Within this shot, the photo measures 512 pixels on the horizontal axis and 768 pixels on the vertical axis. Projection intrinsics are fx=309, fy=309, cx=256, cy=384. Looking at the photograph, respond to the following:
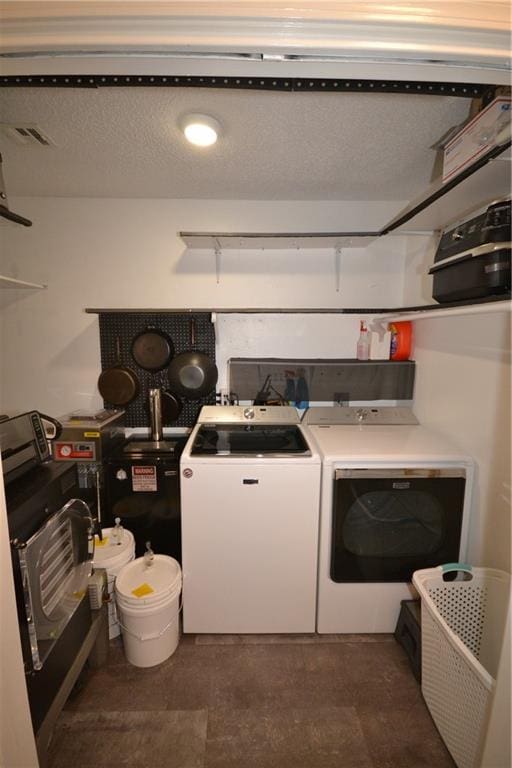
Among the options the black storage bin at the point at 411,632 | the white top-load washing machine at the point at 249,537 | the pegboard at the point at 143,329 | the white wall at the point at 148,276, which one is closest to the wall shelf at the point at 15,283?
the white wall at the point at 148,276

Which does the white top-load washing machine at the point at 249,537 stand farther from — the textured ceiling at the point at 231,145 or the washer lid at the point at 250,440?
the textured ceiling at the point at 231,145

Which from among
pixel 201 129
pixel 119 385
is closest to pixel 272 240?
pixel 201 129

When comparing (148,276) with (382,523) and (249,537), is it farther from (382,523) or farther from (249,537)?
(382,523)

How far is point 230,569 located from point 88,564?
2.22 ft

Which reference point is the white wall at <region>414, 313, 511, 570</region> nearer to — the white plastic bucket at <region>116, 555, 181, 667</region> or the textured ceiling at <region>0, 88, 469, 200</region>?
the textured ceiling at <region>0, 88, 469, 200</region>

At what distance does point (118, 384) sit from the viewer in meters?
2.22

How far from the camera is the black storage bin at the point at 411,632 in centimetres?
147

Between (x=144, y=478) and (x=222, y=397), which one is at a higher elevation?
(x=222, y=397)

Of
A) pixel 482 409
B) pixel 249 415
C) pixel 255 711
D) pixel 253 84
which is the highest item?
pixel 253 84

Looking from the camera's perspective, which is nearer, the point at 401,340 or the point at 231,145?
the point at 231,145

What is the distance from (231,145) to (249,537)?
6.39 feet

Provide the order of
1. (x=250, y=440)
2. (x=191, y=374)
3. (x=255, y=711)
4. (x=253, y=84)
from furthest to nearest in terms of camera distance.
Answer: (x=191, y=374)
(x=250, y=440)
(x=255, y=711)
(x=253, y=84)

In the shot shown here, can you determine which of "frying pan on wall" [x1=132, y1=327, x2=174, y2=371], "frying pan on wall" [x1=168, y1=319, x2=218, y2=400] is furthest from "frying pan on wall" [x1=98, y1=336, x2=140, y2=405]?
"frying pan on wall" [x1=168, y1=319, x2=218, y2=400]

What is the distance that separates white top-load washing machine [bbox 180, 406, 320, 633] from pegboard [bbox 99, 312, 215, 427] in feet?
2.52
